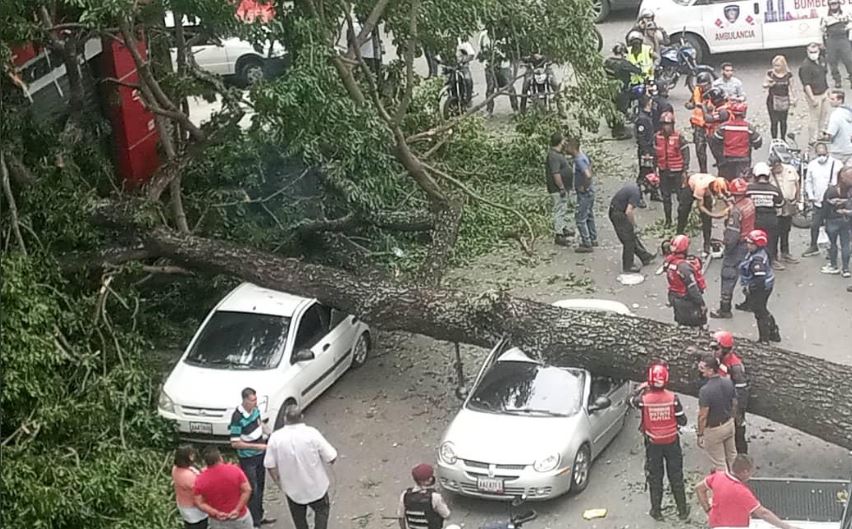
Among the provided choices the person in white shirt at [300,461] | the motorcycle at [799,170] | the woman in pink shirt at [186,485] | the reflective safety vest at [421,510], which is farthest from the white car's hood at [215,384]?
the motorcycle at [799,170]

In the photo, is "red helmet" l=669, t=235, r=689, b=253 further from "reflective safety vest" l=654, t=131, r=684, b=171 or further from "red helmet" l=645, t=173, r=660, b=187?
"red helmet" l=645, t=173, r=660, b=187

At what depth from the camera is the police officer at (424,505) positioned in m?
10.6

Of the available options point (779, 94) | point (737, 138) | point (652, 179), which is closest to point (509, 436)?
point (737, 138)

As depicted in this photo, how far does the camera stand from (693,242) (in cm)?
1803

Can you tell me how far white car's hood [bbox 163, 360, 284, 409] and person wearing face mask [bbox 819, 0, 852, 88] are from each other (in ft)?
42.3

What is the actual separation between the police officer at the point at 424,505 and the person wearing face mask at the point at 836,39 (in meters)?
14.8

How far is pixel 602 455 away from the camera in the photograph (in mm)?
13305

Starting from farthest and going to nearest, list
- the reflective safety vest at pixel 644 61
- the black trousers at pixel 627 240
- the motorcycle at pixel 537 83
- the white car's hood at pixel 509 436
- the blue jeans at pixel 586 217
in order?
the reflective safety vest at pixel 644 61, the motorcycle at pixel 537 83, the blue jeans at pixel 586 217, the black trousers at pixel 627 240, the white car's hood at pixel 509 436

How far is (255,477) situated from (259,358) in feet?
7.41

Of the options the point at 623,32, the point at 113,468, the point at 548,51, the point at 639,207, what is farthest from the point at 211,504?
the point at 623,32

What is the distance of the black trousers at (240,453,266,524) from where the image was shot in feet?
40.3

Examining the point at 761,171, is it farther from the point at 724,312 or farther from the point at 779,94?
the point at 779,94

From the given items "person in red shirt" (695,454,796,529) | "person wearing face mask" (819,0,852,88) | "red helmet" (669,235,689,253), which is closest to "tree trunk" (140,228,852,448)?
"red helmet" (669,235,689,253)

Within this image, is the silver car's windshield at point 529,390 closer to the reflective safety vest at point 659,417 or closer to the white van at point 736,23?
the reflective safety vest at point 659,417
